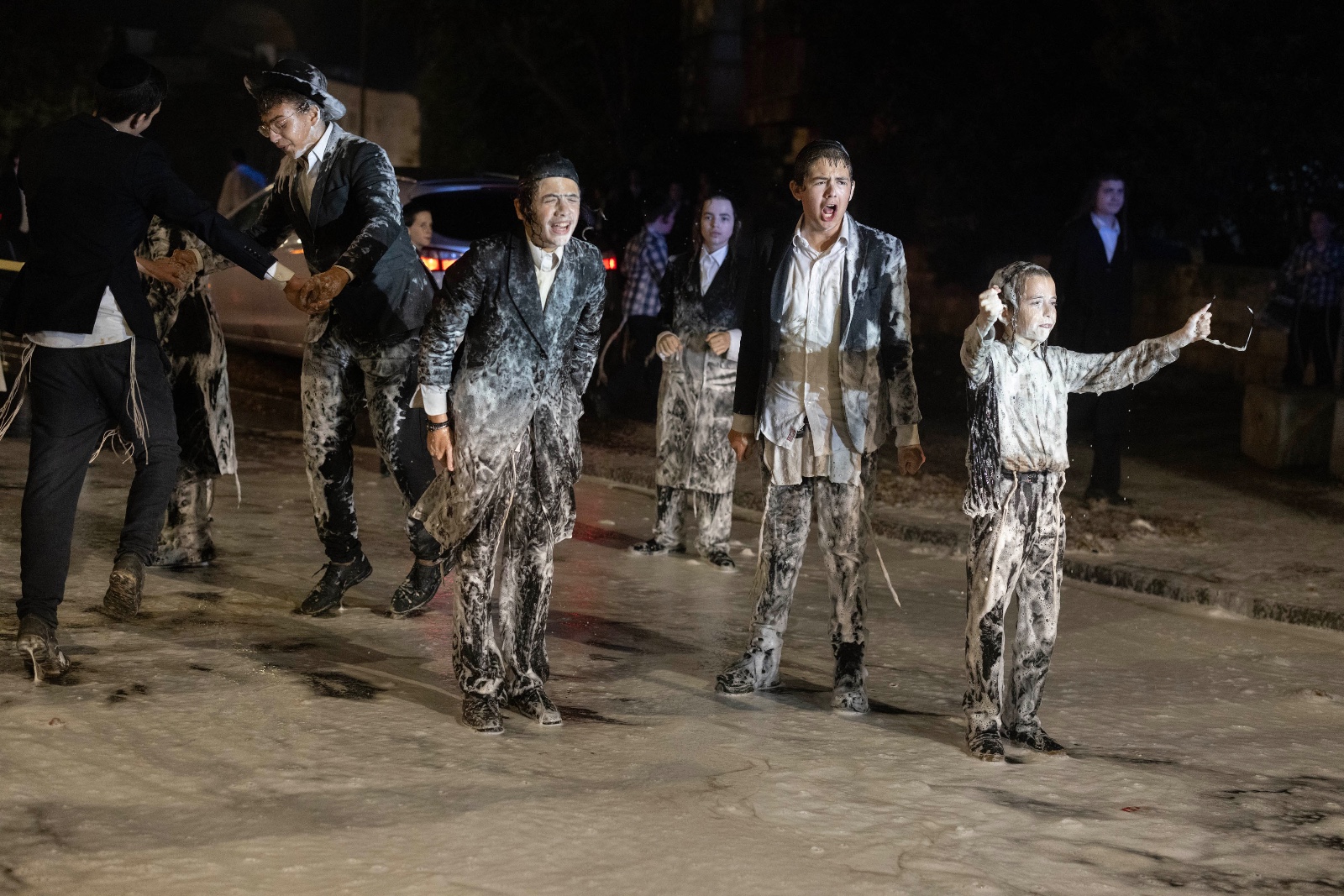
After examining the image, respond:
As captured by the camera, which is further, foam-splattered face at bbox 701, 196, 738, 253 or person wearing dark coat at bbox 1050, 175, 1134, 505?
person wearing dark coat at bbox 1050, 175, 1134, 505

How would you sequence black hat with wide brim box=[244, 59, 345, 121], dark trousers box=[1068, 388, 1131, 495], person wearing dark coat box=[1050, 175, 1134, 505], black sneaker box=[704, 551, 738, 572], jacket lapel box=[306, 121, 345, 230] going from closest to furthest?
black hat with wide brim box=[244, 59, 345, 121]
jacket lapel box=[306, 121, 345, 230]
black sneaker box=[704, 551, 738, 572]
person wearing dark coat box=[1050, 175, 1134, 505]
dark trousers box=[1068, 388, 1131, 495]

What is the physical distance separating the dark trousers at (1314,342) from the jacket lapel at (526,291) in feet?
36.0

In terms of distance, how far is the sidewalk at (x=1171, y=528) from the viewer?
8516 millimetres

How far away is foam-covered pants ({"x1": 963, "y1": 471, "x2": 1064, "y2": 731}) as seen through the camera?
5.67 meters

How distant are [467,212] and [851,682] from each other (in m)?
8.13

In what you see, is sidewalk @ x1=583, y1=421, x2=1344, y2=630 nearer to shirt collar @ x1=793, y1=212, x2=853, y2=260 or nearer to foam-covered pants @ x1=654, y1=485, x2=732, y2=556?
foam-covered pants @ x1=654, y1=485, x2=732, y2=556

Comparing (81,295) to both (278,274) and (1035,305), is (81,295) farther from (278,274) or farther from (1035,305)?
(1035,305)


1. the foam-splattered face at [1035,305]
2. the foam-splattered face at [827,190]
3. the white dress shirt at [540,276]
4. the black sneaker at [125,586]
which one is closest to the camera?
the foam-splattered face at [1035,305]

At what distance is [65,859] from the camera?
174 inches

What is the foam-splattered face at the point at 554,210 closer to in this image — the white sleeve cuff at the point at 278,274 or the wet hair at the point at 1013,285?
the white sleeve cuff at the point at 278,274

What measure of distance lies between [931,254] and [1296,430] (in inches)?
402

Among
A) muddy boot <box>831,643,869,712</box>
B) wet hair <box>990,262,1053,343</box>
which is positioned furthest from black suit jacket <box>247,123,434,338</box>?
wet hair <box>990,262,1053,343</box>

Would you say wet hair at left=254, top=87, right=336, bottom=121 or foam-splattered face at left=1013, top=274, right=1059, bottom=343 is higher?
wet hair at left=254, top=87, right=336, bottom=121

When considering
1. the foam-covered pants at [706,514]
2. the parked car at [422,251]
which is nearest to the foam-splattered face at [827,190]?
the foam-covered pants at [706,514]
